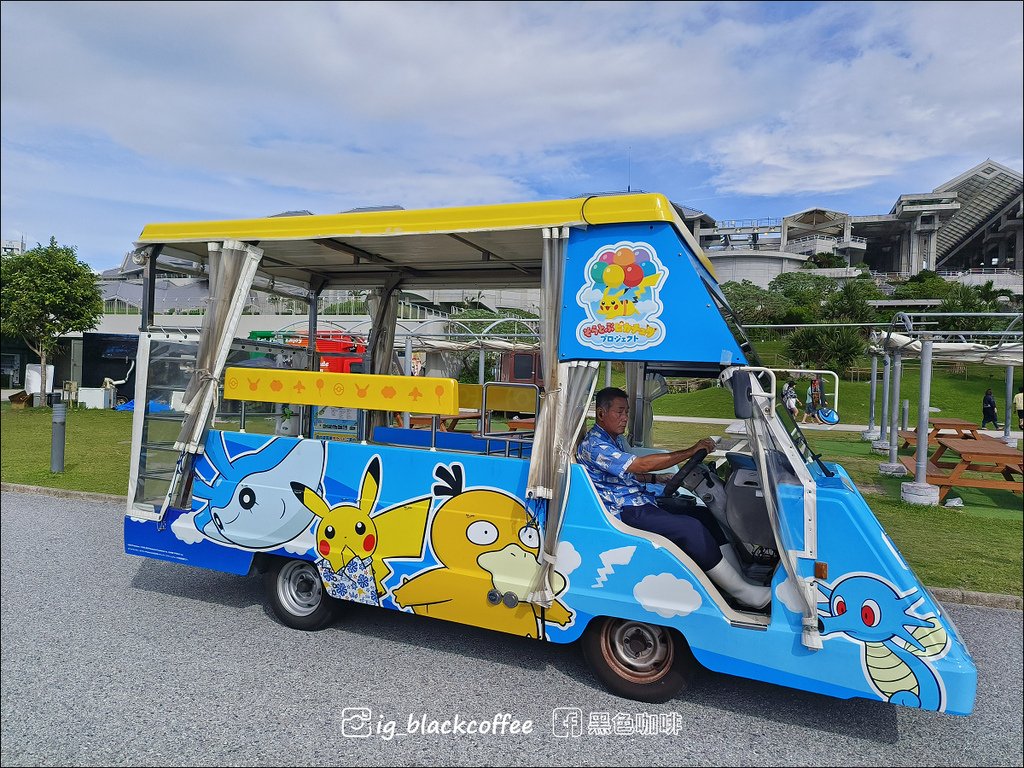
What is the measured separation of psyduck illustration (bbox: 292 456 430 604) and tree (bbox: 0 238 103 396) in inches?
968

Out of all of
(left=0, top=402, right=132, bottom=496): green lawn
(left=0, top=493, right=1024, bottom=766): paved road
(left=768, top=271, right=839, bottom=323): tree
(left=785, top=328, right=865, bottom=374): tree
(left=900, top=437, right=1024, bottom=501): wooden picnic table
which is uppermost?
(left=768, top=271, right=839, bottom=323): tree

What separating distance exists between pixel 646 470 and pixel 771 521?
0.70 meters

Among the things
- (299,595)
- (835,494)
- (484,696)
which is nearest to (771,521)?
(835,494)

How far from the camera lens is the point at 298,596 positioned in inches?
180

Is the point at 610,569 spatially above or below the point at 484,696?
above

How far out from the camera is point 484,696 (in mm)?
3666

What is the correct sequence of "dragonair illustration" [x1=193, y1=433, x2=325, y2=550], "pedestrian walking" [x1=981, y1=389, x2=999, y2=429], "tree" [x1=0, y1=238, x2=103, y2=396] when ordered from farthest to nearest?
"tree" [x1=0, y1=238, x2=103, y2=396] → "pedestrian walking" [x1=981, y1=389, x2=999, y2=429] → "dragonair illustration" [x1=193, y1=433, x2=325, y2=550]

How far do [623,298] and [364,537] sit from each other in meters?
2.16

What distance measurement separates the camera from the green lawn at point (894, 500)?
18.7 ft

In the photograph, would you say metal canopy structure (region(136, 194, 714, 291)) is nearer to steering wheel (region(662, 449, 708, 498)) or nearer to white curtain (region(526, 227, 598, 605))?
white curtain (region(526, 227, 598, 605))

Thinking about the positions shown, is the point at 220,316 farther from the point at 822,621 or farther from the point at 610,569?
the point at 822,621

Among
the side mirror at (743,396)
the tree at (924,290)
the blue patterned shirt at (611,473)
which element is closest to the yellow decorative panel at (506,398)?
the blue patterned shirt at (611,473)

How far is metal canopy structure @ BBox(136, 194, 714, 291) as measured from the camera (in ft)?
12.1

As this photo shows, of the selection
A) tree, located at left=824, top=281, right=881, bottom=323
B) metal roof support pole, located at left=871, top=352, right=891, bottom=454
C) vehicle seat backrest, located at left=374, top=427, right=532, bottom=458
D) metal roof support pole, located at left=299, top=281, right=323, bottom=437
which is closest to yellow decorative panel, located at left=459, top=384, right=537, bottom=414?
vehicle seat backrest, located at left=374, top=427, right=532, bottom=458
